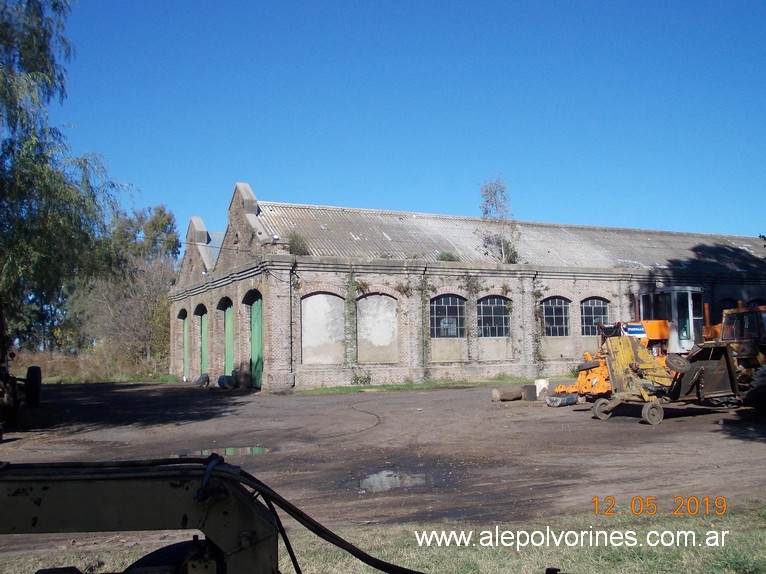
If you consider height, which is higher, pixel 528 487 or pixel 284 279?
pixel 284 279

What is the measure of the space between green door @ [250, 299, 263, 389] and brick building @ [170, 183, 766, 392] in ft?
0.26

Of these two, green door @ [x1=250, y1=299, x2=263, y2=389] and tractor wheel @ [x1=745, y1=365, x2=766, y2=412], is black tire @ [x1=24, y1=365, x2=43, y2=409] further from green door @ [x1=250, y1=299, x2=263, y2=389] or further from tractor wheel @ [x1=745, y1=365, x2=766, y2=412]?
tractor wheel @ [x1=745, y1=365, x2=766, y2=412]

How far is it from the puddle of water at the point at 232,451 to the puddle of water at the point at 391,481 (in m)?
3.07

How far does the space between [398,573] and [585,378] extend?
13682mm

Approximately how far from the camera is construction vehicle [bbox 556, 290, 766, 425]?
1428 centimetres

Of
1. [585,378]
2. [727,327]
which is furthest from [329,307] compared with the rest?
[727,327]

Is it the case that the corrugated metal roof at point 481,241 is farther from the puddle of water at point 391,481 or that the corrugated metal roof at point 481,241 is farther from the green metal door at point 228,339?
the puddle of water at point 391,481

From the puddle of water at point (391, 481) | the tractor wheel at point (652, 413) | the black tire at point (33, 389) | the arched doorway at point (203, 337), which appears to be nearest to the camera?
the puddle of water at point (391, 481)

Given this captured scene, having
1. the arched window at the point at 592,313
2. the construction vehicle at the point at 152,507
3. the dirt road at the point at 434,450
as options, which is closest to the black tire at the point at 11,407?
the dirt road at the point at 434,450

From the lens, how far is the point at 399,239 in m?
31.5

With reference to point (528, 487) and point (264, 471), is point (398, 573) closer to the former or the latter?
point (528, 487)

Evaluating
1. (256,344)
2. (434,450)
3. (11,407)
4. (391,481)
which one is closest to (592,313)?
(256,344)

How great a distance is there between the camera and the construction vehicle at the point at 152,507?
2965 millimetres

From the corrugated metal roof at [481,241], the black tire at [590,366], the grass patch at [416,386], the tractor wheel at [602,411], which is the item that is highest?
the corrugated metal roof at [481,241]
